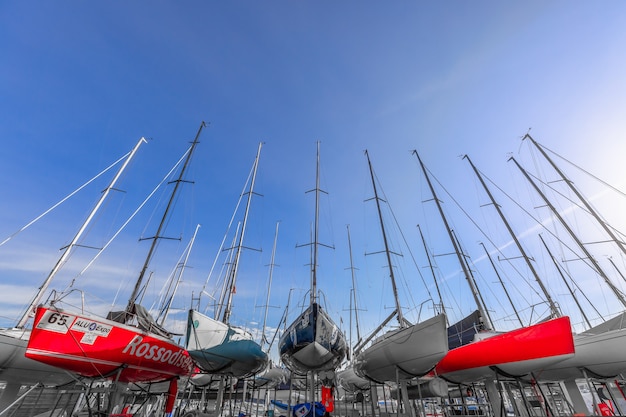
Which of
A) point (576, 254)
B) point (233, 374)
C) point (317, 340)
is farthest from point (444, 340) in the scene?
point (576, 254)

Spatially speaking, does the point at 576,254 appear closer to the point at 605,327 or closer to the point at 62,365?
the point at 605,327

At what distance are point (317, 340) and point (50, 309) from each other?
22.8 ft

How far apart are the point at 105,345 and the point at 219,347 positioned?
303 cm

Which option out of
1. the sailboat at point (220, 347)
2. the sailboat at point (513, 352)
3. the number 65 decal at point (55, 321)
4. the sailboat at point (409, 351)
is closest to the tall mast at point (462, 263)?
the sailboat at point (513, 352)

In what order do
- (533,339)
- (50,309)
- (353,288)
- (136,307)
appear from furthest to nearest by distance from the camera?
(353,288)
(136,307)
(533,339)
(50,309)

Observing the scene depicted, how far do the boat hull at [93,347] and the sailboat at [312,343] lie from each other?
4321mm

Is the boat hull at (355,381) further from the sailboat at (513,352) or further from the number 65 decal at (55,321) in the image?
the number 65 decal at (55,321)

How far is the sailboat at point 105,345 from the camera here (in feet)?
21.1

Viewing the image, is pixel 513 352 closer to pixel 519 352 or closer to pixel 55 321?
pixel 519 352

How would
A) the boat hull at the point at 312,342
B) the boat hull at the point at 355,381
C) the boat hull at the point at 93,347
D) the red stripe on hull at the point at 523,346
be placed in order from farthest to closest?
1. the boat hull at the point at 355,381
2. the boat hull at the point at 312,342
3. the red stripe on hull at the point at 523,346
4. the boat hull at the point at 93,347

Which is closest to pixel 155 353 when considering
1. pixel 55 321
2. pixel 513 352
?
pixel 55 321

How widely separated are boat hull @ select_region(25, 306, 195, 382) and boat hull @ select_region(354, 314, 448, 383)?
7.40 metres

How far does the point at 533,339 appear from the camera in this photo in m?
7.84

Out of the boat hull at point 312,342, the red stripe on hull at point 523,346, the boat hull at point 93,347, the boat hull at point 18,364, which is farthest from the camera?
the boat hull at point 312,342
